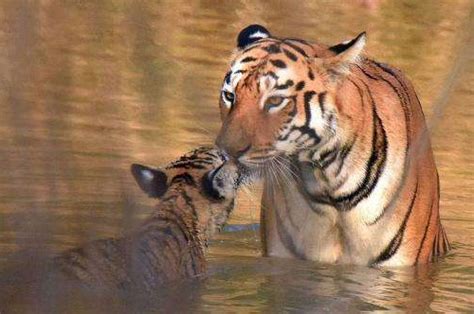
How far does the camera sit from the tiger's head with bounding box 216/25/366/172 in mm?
5359

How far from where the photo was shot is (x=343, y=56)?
565 centimetres

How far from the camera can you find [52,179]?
2576 mm

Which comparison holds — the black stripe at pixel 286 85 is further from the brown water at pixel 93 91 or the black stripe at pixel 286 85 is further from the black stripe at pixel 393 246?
the brown water at pixel 93 91

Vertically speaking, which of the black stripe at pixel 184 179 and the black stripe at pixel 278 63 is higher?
the black stripe at pixel 278 63

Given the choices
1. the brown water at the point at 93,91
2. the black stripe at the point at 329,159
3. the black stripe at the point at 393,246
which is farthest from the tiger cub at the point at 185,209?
the brown water at the point at 93,91

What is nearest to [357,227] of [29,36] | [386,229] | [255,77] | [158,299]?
[386,229]

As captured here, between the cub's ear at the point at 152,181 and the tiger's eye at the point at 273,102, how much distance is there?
626 millimetres

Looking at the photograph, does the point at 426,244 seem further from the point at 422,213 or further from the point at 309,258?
the point at 309,258

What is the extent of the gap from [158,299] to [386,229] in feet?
6.80

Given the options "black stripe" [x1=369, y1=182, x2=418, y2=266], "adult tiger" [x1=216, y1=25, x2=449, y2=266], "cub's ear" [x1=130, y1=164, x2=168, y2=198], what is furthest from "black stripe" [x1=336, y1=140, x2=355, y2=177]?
"cub's ear" [x1=130, y1=164, x2=168, y2=198]

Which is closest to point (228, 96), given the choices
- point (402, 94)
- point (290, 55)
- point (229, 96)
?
point (229, 96)

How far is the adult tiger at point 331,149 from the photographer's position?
5488mm

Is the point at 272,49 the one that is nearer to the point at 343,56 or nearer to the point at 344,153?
the point at 343,56

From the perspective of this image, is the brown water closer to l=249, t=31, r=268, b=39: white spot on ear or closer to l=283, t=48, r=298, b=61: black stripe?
l=283, t=48, r=298, b=61: black stripe
